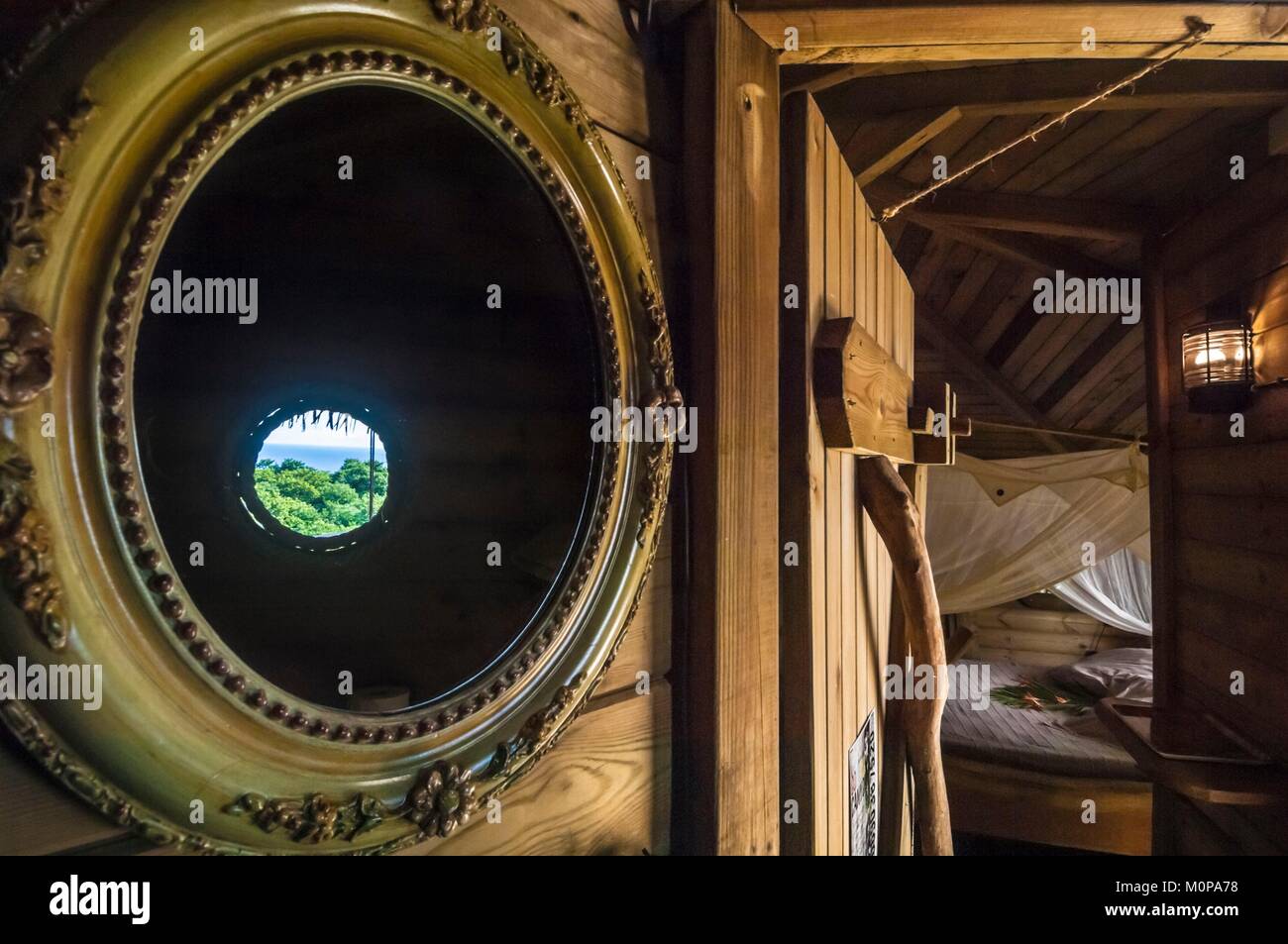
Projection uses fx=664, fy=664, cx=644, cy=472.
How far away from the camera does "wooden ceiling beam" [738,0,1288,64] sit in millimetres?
911

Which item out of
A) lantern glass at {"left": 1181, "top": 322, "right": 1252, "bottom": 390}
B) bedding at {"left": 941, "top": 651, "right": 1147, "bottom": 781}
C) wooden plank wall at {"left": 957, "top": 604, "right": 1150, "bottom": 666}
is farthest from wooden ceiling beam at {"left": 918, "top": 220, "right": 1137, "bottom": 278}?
wooden plank wall at {"left": 957, "top": 604, "right": 1150, "bottom": 666}

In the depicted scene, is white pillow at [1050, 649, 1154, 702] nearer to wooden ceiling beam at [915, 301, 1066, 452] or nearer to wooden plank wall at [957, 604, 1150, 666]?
wooden plank wall at [957, 604, 1150, 666]

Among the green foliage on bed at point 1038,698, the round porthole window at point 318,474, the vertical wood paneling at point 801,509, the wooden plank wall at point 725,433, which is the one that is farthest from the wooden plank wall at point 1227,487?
the round porthole window at point 318,474

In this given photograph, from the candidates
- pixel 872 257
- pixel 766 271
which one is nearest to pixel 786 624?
pixel 766 271

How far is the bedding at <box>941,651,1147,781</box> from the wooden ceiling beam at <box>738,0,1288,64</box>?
389 cm

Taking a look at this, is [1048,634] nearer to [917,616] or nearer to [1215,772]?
[1215,772]

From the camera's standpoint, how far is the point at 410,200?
0.61 metres

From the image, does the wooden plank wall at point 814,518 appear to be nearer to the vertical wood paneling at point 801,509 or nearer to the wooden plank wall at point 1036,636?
the vertical wood paneling at point 801,509

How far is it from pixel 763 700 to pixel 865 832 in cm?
105

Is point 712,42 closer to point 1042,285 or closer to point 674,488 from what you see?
point 674,488

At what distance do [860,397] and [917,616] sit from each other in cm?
81

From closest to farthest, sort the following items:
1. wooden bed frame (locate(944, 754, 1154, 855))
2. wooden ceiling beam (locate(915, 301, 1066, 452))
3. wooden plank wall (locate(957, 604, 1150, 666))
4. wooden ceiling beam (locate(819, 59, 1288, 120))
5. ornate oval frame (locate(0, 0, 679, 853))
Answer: ornate oval frame (locate(0, 0, 679, 853)) < wooden ceiling beam (locate(819, 59, 1288, 120)) < wooden bed frame (locate(944, 754, 1154, 855)) < wooden ceiling beam (locate(915, 301, 1066, 452)) < wooden plank wall (locate(957, 604, 1150, 666))

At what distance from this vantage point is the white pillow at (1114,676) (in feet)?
16.4

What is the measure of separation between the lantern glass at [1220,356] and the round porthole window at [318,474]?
2.76 metres
